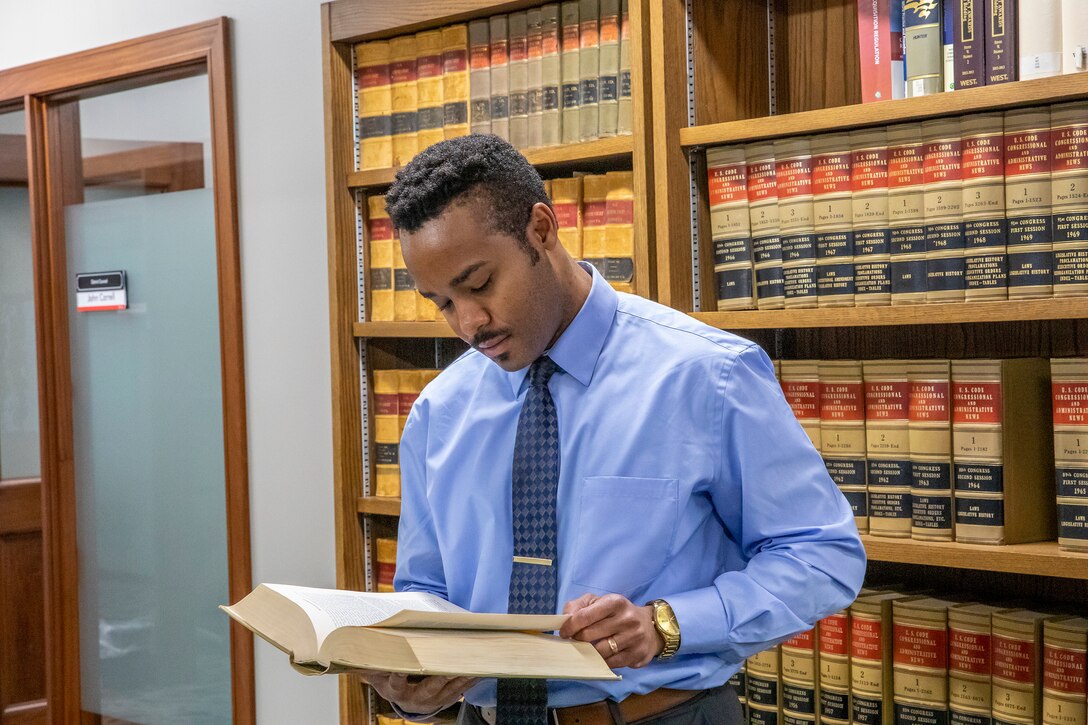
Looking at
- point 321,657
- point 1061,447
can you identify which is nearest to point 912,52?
point 1061,447

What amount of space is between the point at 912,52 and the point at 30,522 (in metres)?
3.31

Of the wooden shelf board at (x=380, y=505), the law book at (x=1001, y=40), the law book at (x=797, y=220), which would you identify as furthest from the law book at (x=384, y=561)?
the law book at (x=1001, y=40)

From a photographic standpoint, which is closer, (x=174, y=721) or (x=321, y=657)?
(x=321, y=657)

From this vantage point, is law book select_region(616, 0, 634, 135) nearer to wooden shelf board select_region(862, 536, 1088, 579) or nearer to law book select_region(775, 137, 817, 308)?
law book select_region(775, 137, 817, 308)

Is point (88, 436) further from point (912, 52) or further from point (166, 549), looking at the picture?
point (912, 52)

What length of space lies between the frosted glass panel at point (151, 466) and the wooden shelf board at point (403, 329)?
723mm

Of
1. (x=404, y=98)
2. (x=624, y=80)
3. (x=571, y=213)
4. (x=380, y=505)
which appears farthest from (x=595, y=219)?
(x=380, y=505)

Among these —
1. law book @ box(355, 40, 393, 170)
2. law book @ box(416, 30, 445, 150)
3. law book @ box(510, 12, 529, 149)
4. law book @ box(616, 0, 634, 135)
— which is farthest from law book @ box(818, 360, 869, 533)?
law book @ box(355, 40, 393, 170)

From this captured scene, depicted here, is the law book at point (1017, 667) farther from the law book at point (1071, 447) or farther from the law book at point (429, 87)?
the law book at point (429, 87)

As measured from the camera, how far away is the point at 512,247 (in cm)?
133

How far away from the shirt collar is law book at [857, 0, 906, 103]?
31.9 inches

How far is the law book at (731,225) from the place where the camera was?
204 cm

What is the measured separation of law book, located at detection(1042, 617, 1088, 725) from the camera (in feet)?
5.67

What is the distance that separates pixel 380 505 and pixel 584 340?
4.21ft
